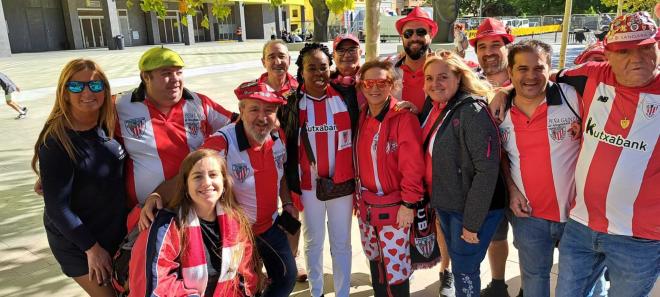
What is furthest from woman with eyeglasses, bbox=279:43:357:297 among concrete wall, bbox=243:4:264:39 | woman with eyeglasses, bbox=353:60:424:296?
concrete wall, bbox=243:4:264:39

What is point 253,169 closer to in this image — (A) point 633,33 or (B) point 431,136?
(B) point 431,136

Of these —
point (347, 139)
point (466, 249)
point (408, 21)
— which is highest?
point (408, 21)

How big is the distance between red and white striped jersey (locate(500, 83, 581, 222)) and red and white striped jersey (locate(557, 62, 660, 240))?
9 cm

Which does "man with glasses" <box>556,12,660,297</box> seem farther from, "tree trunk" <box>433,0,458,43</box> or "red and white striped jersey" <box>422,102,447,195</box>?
"tree trunk" <box>433,0,458,43</box>

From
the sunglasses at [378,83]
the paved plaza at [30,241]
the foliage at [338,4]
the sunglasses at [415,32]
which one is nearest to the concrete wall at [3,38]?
the paved plaza at [30,241]

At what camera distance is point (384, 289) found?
122 inches

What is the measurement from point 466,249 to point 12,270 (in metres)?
4.00

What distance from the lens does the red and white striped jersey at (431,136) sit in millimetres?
2834

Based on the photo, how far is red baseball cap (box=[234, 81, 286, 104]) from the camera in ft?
9.04

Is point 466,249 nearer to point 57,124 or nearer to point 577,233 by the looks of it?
point 577,233

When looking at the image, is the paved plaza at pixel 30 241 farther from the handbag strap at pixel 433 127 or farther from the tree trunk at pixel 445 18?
the tree trunk at pixel 445 18

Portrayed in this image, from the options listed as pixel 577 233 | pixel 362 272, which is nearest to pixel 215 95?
pixel 362 272

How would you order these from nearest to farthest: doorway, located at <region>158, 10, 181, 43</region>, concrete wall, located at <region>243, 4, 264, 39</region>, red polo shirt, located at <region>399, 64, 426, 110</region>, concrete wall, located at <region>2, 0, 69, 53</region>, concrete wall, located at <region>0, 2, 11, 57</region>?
red polo shirt, located at <region>399, 64, 426, 110</region>
concrete wall, located at <region>0, 2, 11, 57</region>
concrete wall, located at <region>2, 0, 69, 53</region>
doorway, located at <region>158, 10, 181, 43</region>
concrete wall, located at <region>243, 4, 264, 39</region>

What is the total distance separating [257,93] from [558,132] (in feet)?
5.69
